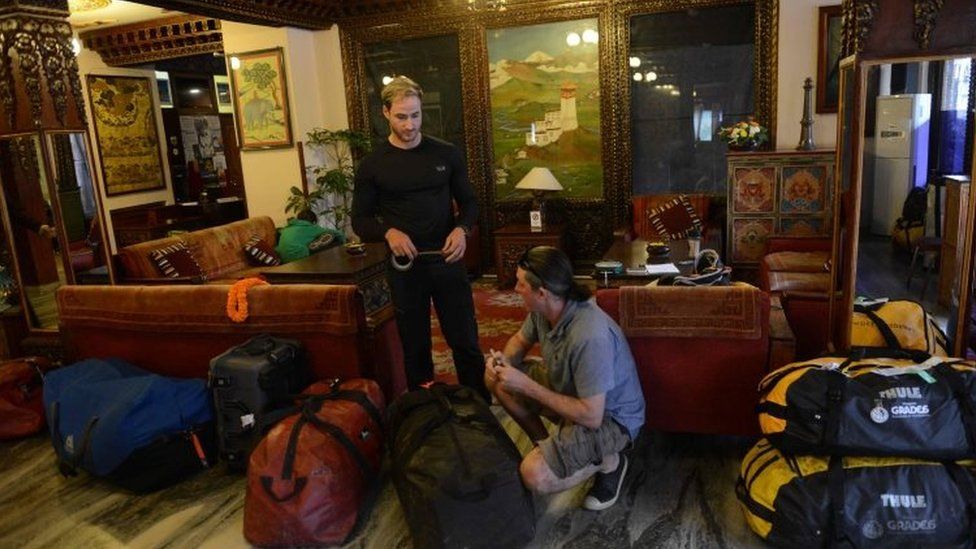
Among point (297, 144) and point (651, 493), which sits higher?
point (297, 144)

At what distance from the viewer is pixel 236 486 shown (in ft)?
9.44

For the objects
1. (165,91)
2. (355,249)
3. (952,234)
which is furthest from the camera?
(165,91)

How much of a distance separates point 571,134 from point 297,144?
101 inches

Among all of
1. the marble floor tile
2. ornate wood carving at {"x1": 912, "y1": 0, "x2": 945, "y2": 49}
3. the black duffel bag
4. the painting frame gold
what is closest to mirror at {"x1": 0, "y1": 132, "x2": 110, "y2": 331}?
the marble floor tile

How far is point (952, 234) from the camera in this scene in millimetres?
2920

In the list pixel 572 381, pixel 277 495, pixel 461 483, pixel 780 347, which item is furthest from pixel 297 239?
pixel 780 347

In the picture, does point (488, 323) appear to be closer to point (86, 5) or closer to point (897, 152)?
point (897, 152)

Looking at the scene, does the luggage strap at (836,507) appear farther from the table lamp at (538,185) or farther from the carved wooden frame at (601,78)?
the carved wooden frame at (601,78)

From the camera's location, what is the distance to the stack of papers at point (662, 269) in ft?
13.0

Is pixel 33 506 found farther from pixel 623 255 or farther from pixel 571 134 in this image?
pixel 571 134

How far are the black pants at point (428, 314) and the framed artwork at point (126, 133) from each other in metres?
5.65

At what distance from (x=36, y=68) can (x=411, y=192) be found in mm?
2317

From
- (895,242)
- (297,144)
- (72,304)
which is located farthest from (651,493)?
(297,144)

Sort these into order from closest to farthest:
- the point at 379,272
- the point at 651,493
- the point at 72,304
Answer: the point at 651,493 → the point at 72,304 → the point at 379,272
